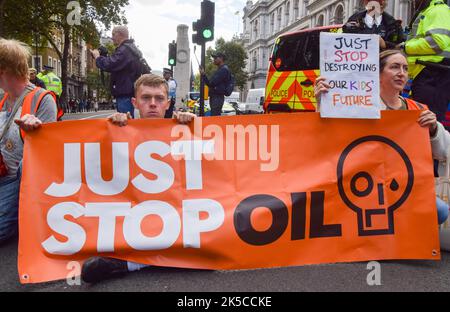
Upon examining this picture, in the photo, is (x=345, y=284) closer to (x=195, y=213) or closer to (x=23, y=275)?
(x=195, y=213)

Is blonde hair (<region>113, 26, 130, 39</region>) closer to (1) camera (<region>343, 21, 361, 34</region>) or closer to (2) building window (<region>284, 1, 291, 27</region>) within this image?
(1) camera (<region>343, 21, 361, 34</region>)

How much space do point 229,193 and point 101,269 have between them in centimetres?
88

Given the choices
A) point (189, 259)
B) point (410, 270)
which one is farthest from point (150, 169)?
point (410, 270)

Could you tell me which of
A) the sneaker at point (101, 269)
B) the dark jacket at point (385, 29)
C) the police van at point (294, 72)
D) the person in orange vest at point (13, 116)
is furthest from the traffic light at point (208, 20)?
the sneaker at point (101, 269)

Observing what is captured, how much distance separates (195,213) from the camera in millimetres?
2688

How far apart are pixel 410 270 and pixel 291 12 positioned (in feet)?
219

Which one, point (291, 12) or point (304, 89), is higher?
point (291, 12)

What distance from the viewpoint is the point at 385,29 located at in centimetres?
470

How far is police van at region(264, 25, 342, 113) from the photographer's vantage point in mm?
6793

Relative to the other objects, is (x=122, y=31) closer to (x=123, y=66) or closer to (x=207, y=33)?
(x=123, y=66)

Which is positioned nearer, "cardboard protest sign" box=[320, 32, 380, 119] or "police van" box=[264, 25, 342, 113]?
"cardboard protest sign" box=[320, 32, 380, 119]

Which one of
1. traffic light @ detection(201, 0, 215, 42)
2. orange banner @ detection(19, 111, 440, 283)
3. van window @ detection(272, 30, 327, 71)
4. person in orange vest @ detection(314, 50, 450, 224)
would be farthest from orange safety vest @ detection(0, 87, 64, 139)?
traffic light @ detection(201, 0, 215, 42)

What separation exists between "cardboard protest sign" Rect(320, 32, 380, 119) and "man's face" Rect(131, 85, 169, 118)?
1.13 metres

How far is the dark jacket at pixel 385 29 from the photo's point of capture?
4.63 m
